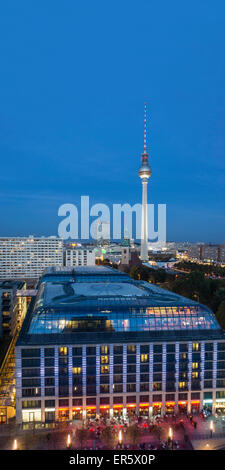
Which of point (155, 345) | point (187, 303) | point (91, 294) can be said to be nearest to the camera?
point (155, 345)

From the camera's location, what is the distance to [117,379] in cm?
3978

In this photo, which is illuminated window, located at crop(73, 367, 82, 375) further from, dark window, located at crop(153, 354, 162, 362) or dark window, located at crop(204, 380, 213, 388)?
dark window, located at crop(204, 380, 213, 388)

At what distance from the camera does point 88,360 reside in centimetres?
3941

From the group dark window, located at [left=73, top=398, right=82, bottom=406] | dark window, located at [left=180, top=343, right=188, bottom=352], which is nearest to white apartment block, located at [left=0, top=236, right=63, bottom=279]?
dark window, located at [left=73, top=398, right=82, bottom=406]

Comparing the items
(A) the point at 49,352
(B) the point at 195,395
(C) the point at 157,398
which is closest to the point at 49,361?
(A) the point at 49,352

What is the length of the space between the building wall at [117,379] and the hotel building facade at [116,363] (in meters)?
0.11

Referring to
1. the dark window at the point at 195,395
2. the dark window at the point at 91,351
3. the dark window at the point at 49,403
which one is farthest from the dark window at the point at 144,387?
the dark window at the point at 49,403

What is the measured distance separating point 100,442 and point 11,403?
13150mm

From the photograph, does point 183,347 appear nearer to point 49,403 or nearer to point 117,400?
point 117,400

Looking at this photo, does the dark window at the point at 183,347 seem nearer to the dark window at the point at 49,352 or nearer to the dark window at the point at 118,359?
the dark window at the point at 118,359

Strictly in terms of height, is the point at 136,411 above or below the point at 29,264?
below
